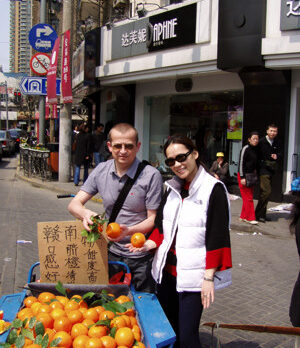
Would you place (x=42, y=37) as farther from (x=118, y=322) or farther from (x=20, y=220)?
(x=118, y=322)

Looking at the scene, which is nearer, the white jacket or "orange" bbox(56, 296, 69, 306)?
the white jacket

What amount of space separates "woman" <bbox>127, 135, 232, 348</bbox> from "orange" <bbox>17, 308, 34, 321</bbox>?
0.75 metres

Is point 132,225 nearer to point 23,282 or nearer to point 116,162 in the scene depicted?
point 116,162

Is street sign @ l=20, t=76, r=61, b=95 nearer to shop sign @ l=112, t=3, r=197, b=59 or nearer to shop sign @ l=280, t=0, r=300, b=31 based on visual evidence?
shop sign @ l=112, t=3, r=197, b=59

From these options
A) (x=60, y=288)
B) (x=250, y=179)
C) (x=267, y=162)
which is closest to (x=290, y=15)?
(x=267, y=162)

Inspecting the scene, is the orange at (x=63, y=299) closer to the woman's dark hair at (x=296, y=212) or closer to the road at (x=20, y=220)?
the road at (x=20, y=220)

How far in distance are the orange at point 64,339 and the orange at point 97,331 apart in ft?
0.39

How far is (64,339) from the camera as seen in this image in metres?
2.25

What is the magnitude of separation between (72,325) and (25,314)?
320 mm

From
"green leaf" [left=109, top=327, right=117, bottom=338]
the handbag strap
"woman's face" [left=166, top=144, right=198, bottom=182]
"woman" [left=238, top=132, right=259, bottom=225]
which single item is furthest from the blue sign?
"green leaf" [left=109, top=327, right=117, bottom=338]

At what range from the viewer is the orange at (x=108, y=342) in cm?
225

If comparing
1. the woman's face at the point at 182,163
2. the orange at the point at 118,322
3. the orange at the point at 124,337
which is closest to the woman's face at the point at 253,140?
the woman's face at the point at 182,163

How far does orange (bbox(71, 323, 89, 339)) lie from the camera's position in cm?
235

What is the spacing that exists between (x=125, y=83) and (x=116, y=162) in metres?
13.7
